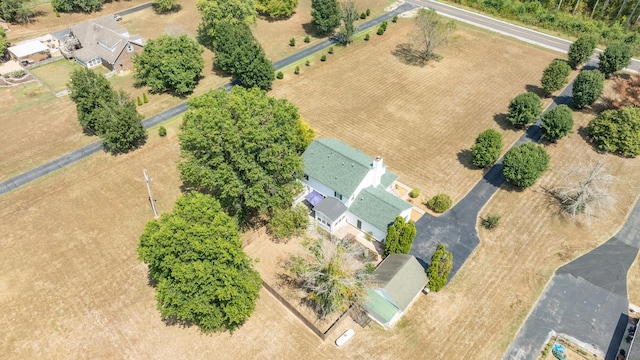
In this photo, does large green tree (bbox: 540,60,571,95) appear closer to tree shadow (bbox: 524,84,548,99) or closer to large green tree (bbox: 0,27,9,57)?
tree shadow (bbox: 524,84,548,99)

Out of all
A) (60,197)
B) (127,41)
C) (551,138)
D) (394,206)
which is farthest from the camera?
(127,41)

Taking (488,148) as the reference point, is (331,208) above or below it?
below

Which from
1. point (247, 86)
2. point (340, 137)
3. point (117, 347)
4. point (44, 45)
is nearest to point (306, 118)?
point (340, 137)

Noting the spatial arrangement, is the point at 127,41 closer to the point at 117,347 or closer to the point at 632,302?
the point at 117,347

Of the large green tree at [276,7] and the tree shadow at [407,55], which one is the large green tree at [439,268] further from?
the large green tree at [276,7]

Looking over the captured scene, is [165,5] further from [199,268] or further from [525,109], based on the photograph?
[199,268]

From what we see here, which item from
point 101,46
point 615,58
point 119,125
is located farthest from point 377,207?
point 101,46

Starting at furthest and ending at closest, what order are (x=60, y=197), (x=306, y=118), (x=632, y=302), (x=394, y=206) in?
(x=306, y=118) → (x=60, y=197) → (x=394, y=206) → (x=632, y=302)
